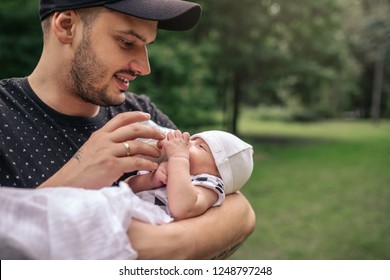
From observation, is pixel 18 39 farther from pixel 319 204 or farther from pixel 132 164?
pixel 132 164

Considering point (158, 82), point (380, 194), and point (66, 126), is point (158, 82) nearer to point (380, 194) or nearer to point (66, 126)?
point (380, 194)

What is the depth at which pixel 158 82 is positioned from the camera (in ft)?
31.2

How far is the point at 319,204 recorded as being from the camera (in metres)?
8.23

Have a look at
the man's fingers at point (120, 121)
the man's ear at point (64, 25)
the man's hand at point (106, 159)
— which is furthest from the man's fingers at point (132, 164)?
the man's ear at point (64, 25)

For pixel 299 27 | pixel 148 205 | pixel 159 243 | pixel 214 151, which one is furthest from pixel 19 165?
pixel 299 27

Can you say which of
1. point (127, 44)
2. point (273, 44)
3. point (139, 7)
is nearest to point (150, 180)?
point (127, 44)

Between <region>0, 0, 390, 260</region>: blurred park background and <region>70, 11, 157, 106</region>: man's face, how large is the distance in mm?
4168

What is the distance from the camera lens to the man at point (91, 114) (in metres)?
1.51

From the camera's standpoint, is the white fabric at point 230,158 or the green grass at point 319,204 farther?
the green grass at point 319,204

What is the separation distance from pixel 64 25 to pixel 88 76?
0.25m

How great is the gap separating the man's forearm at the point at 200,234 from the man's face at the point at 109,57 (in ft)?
2.17

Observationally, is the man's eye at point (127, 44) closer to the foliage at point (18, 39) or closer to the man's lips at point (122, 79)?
the man's lips at point (122, 79)

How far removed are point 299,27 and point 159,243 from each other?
1508cm

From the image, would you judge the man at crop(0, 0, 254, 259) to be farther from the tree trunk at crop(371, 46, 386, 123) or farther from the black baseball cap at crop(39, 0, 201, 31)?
the tree trunk at crop(371, 46, 386, 123)
